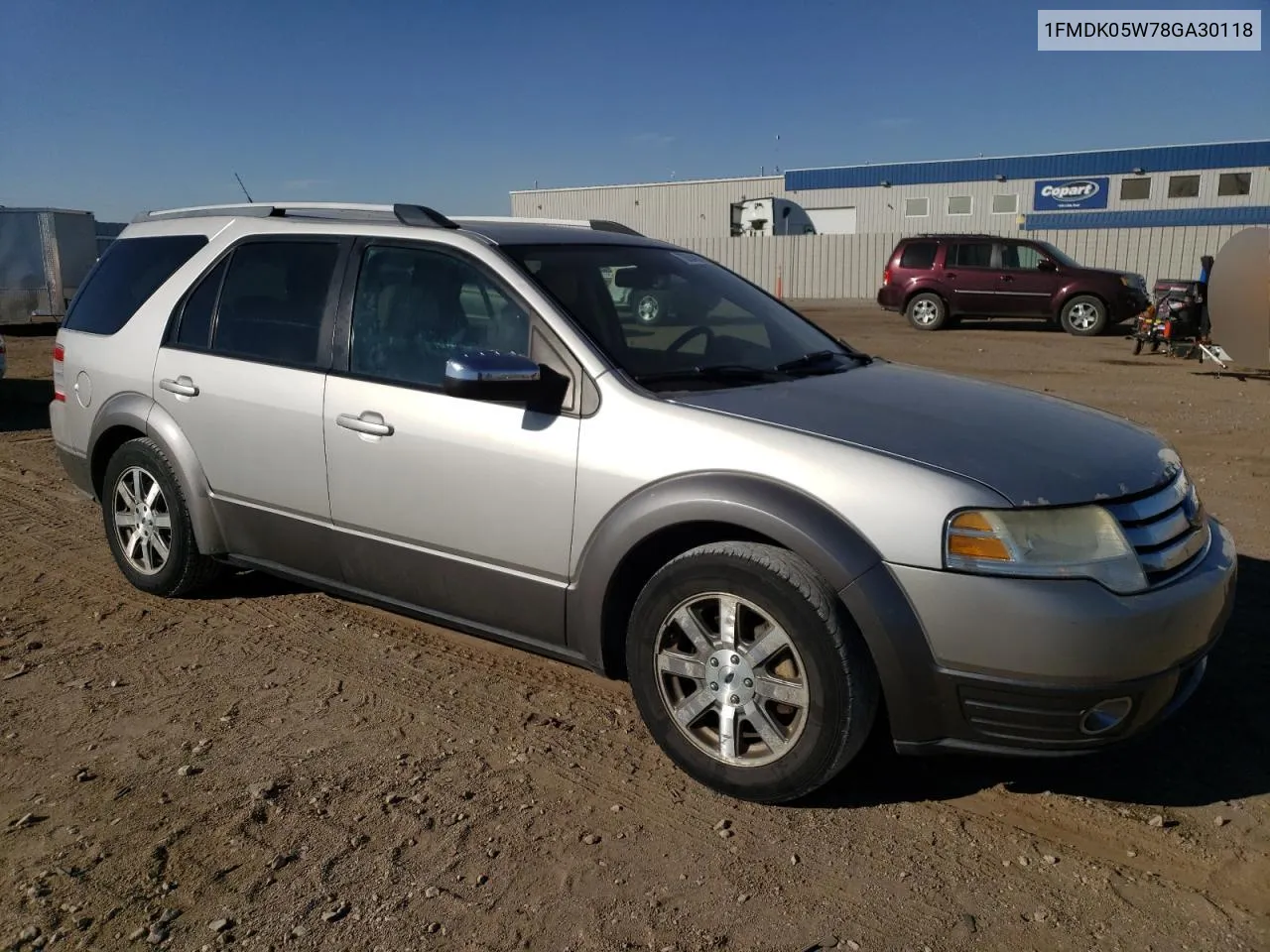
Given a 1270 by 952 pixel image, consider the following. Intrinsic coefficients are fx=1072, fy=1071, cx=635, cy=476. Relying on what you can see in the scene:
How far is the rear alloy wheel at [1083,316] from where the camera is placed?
19812 millimetres

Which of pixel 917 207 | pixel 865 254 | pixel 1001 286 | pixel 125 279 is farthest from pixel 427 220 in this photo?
pixel 917 207

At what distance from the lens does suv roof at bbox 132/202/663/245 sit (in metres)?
4.18

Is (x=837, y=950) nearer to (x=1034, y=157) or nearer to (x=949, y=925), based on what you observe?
(x=949, y=925)

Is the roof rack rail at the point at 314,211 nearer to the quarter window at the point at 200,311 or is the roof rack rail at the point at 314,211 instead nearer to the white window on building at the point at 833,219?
the quarter window at the point at 200,311

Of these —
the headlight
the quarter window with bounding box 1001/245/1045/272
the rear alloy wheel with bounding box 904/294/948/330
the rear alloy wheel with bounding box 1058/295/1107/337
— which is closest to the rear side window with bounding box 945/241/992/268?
the quarter window with bounding box 1001/245/1045/272

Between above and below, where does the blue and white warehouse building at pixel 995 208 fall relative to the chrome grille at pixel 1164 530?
above

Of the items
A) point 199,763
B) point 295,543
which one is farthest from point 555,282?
point 199,763

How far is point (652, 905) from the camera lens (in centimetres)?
279

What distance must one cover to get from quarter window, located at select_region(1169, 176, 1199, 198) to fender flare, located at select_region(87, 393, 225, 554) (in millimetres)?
37176

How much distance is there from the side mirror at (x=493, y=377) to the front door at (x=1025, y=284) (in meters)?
18.9

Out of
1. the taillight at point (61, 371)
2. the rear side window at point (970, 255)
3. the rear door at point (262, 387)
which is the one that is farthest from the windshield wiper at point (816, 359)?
the rear side window at point (970, 255)

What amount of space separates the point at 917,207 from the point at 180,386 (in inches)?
1474

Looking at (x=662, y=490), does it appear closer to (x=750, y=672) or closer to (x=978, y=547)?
(x=750, y=672)

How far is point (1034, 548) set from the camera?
288 cm
